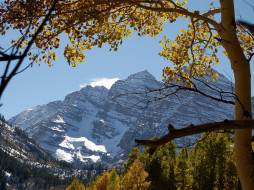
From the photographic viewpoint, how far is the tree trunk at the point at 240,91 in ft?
12.5

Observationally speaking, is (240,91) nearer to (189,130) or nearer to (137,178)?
(189,130)

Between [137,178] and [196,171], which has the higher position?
[196,171]

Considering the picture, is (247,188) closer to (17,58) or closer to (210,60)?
(17,58)

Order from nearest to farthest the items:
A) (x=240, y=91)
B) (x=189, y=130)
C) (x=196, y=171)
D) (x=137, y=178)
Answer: (x=189, y=130) < (x=240, y=91) < (x=137, y=178) < (x=196, y=171)

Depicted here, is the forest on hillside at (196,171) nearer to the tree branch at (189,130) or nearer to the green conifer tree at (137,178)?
the green conifer tree at (137,178)

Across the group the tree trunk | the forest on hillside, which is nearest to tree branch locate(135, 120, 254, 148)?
the tree trunk

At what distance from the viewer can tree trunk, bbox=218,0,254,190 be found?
3822 millimetres

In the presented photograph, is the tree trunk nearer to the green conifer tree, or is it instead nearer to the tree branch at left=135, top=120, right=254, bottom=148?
the tree branch at left=135, top=120, right=254, bottom=148

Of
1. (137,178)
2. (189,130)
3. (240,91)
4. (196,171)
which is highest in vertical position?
(240,91)

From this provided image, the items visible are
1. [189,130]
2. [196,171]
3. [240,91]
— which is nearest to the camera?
[189,130]

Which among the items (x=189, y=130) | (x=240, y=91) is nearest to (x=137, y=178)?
(x=240, y=91)

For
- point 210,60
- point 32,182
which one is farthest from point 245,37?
point 32,182

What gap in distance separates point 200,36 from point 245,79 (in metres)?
3.01

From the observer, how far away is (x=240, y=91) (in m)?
Answer: 4.26
